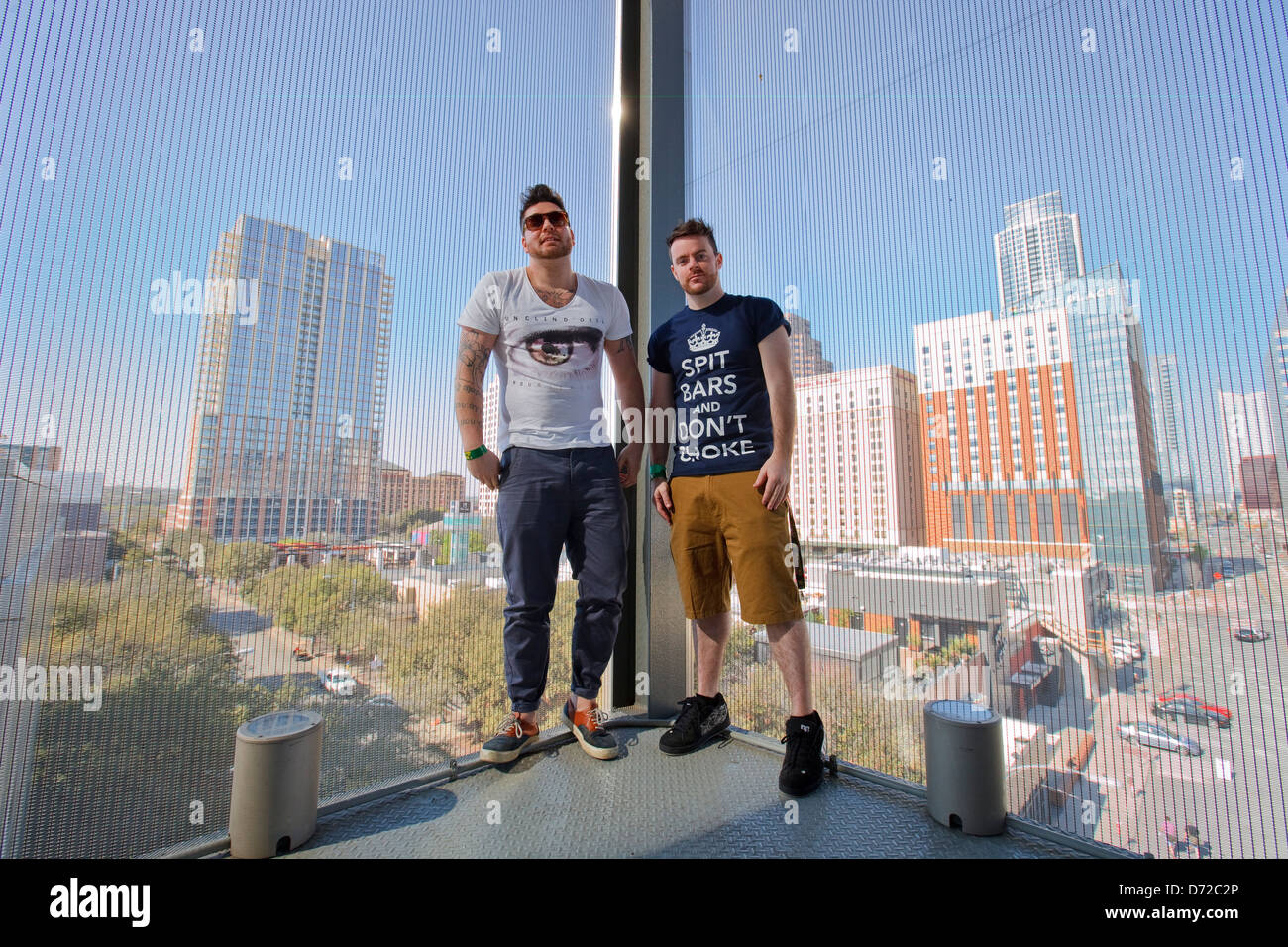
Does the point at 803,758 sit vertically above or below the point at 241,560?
below

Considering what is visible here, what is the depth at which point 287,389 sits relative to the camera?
4.50 ft

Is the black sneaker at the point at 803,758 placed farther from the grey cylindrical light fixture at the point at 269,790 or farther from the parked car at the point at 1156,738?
the grey cylindrical light fixture at the point at 269,790

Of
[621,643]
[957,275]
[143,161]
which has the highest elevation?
[143,161]

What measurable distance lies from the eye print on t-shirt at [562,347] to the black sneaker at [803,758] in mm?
1189

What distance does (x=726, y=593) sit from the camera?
1.56m

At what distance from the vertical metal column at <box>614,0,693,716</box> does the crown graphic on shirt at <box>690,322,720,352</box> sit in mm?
394

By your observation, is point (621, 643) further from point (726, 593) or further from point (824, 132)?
point (824, 132)

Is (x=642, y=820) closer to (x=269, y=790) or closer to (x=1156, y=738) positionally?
(x=269, y=790)

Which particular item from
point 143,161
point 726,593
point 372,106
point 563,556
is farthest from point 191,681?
Answer: point 372,106

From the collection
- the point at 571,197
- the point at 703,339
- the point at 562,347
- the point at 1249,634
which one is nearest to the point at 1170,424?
the point at 1249,634

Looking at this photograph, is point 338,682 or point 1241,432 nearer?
point 1241,432

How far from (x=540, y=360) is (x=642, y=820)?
4.10ft

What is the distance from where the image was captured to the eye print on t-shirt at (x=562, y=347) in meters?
1.56

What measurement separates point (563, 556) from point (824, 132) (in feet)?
5.56
